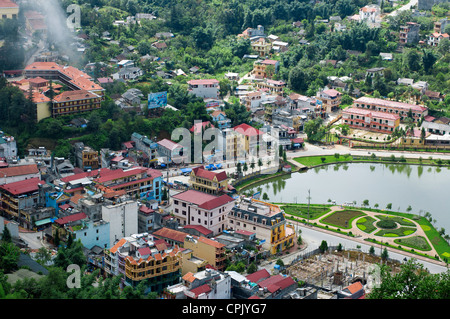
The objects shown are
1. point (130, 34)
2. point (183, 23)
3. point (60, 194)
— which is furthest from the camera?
point (183, 23)

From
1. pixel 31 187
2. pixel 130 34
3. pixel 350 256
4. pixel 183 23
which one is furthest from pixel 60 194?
pixel 183 23

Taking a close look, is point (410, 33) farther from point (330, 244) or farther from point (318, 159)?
point (330, 244)

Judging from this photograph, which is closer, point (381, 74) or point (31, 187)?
point (31, 187)

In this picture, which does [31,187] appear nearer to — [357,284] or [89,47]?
[357,284]

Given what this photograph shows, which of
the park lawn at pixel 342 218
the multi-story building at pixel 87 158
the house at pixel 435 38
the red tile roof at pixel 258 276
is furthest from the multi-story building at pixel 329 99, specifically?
the red tile roof at pixel 258 276

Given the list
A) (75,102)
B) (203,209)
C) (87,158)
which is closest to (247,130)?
(87,158)

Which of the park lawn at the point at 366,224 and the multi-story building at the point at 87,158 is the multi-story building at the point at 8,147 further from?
the park lawn at the point at 366,224

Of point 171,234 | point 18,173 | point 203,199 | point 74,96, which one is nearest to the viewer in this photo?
point 171,234
